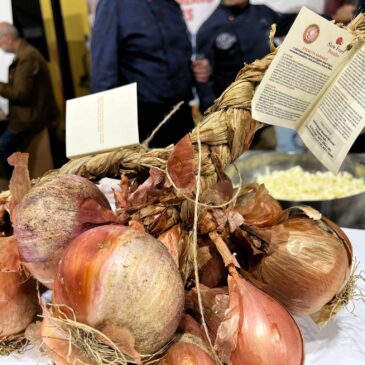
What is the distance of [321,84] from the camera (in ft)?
2.04

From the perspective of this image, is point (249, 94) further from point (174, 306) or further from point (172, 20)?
point (172, 20)

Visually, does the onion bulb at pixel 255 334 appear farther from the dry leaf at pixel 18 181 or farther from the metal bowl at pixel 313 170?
the metal bowl at pixel 313 170

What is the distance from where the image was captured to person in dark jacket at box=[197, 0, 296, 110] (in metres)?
1.67

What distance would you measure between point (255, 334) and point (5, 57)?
1582 millimetres

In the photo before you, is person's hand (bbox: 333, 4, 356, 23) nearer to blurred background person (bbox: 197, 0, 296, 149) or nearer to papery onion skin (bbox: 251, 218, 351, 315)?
blurred background person (bbox: 197, 0, 296, 149)

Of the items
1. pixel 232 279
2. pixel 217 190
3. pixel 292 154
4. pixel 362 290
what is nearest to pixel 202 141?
pixel 217 190

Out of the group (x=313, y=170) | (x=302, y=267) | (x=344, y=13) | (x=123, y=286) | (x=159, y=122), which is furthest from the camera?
(x=159, y=122)

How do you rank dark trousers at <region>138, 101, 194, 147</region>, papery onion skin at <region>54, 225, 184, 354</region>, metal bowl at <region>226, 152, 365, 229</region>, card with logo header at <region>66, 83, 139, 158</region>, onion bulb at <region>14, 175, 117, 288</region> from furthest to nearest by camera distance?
1. dark trousers at <region>138, 101, 194, 147</region>
2. metal bowl at <region>226, 152, 365, 229</region>
3. card with logo header at <region>66, 83, 139, 158</region>
4. onion bulb at <region>14, 175, 117, 288</region>
5. papery onion skin at <region>54, 225, 184, 354</region>

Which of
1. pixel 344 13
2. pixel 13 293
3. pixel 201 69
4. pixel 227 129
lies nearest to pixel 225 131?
pixel 227 129

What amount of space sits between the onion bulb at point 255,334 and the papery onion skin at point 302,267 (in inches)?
3.0

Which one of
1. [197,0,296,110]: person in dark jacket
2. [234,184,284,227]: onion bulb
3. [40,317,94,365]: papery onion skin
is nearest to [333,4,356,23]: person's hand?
[197,0,296,110]: person in dark jacket

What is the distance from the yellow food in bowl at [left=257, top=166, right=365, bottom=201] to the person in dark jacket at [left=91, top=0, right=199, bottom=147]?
539mm

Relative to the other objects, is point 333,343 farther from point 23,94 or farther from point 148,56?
point 23,94

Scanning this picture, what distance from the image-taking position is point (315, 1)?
5.33 ft
